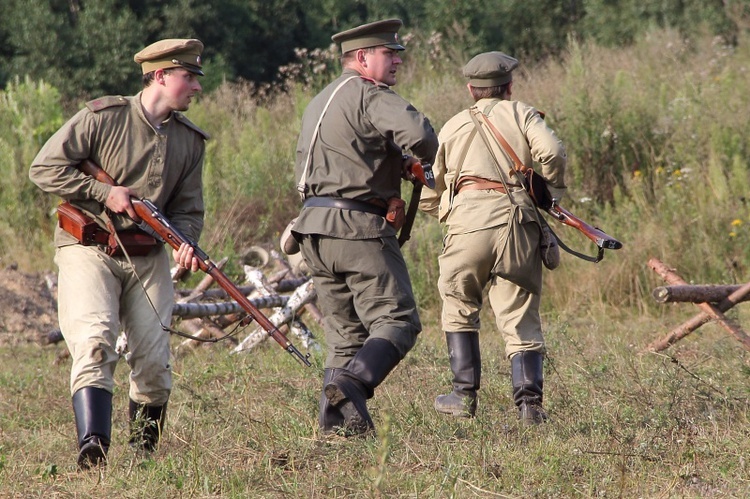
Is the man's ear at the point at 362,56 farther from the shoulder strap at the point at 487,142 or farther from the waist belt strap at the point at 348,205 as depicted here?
the shoulder strap at the point at 487,142

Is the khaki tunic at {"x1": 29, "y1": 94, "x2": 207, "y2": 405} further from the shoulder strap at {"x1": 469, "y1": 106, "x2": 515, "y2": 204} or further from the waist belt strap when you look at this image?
the shoulder strap at {"x1": 469, "y1": 106, "x2": 515, "y2": 204}

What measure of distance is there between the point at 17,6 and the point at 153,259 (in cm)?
2166

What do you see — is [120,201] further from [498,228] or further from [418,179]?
[498,228]

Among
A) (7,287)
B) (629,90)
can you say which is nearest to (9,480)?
(7,287)

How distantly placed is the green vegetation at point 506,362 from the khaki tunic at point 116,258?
508mm

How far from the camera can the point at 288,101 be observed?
626 inches

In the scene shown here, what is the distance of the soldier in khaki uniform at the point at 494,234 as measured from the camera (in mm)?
6145

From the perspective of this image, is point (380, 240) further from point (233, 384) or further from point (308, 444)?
point (233, 384)

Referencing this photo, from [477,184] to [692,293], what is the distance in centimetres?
160

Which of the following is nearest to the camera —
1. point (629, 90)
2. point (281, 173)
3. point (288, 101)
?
point (629, 90)

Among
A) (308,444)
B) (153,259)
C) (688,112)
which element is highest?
(153,259)

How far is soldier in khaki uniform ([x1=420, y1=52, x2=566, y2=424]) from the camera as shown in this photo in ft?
20.2

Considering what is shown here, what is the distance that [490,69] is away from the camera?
6.29 metres

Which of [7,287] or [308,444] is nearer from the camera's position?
[308,444]
